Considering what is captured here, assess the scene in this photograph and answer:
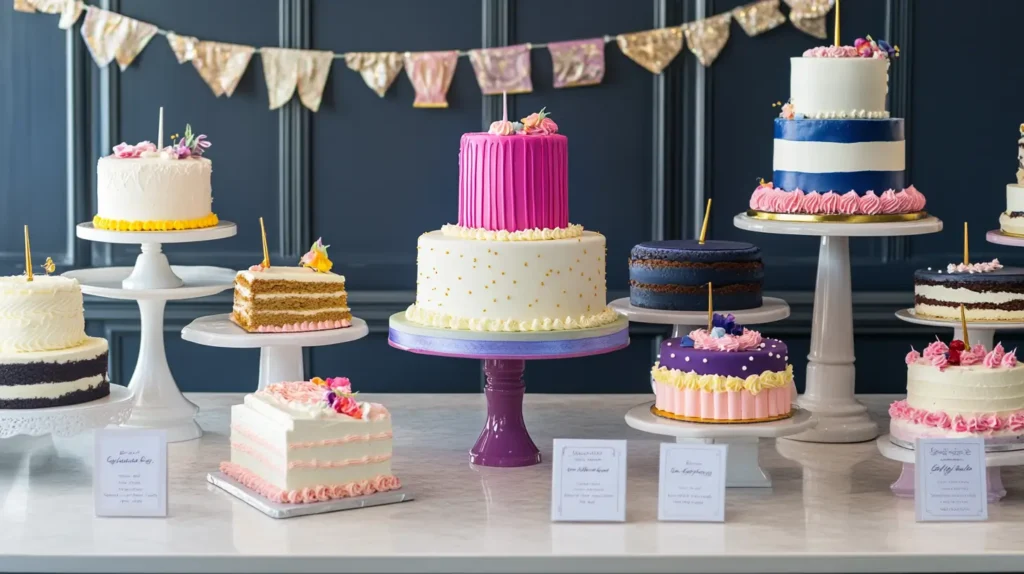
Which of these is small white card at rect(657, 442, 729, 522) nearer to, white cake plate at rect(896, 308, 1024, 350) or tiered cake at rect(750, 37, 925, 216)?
tiered cake at rect(750, 37, 925, 216)

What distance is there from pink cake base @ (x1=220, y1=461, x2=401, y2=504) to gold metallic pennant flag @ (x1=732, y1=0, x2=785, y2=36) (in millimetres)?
2522

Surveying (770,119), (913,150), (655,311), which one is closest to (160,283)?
(655,311)

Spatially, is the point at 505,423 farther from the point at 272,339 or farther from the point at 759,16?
the point at 759,16

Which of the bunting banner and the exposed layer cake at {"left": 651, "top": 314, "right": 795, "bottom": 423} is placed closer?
the exposed layer cake at {"left": 651, "top": 314, "right": 795, "bottom": 423}

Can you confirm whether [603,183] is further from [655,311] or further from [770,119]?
[655,311]

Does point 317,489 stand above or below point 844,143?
below

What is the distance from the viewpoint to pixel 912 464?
3.74m

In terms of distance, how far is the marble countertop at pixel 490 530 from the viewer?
3.19 m

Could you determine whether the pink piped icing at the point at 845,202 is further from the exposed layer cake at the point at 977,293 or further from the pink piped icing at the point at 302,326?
the pink piped icing at the point at 302,326

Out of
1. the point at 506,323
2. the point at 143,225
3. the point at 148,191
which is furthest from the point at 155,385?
the point at 506,323

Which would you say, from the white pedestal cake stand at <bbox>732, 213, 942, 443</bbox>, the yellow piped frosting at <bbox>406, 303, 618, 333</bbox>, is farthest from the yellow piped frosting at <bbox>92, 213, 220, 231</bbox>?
the white pedestal cake stand at <bbox>732, 213, 942, 443</bbox>

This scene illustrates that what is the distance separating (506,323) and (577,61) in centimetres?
179

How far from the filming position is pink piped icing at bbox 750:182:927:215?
13.9 feet

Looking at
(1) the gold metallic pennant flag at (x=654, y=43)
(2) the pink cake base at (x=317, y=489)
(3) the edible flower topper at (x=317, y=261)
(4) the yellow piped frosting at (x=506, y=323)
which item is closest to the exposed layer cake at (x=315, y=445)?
(2) the pink cake base at (x=317, y=489)
